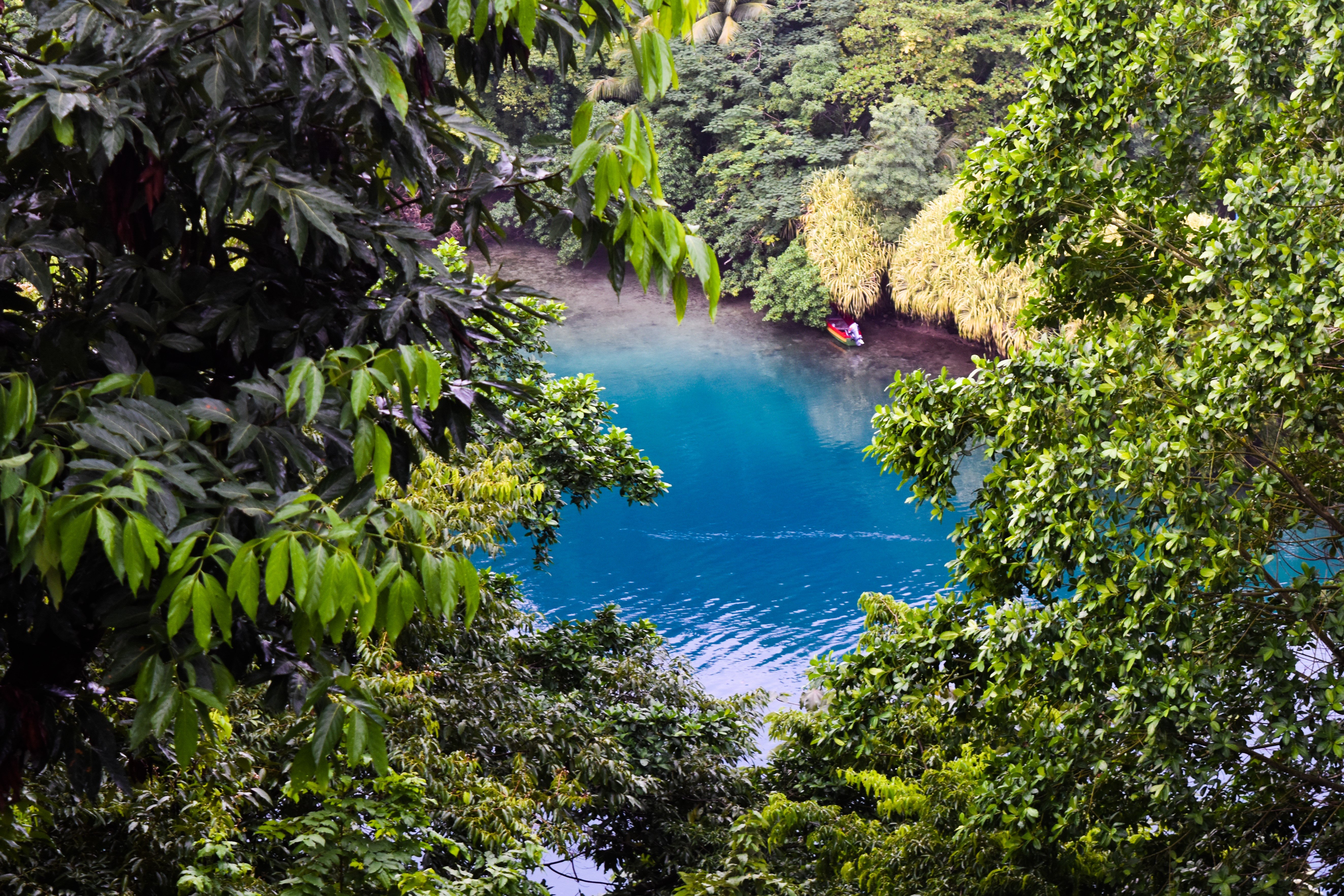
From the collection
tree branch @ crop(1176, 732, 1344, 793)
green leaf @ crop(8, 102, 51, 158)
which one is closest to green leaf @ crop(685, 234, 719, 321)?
green leaf @ crop(8, 102, 51, 158)

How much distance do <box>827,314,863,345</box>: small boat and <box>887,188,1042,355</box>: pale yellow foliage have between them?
1.23m

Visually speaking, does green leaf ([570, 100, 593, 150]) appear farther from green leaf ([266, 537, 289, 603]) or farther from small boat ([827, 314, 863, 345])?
small boat ([827, 314, 863, 345])

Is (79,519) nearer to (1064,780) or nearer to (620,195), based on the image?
(620,195)

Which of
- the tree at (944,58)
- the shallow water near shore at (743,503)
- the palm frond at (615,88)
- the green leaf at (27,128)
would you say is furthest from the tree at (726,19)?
the green leaf at (27,128)

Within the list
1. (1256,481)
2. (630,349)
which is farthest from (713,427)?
(1256,481)

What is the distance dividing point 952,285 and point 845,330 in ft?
10.4

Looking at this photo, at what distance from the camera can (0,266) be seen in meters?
1.84

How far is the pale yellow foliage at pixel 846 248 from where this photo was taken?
779 inches

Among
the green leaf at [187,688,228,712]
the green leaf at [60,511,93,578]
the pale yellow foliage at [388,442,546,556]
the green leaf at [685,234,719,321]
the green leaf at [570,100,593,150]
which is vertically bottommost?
the pale yellow foliage at [388,442,546,556]

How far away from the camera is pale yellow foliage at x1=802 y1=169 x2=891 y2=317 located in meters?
19.8

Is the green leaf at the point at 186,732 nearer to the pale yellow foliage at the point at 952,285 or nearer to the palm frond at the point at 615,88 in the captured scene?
the pale yellow foliage at the point at 952,285

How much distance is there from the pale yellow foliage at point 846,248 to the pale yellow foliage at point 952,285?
0.53 m

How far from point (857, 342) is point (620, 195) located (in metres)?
18.2

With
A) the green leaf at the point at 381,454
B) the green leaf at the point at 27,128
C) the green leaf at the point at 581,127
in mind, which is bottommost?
the green leaf at the point at 381,454
